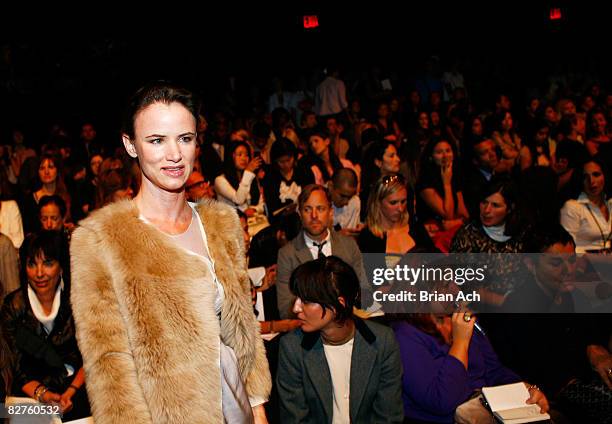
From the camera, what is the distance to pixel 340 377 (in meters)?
3.13

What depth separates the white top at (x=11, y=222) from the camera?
557 centimetres

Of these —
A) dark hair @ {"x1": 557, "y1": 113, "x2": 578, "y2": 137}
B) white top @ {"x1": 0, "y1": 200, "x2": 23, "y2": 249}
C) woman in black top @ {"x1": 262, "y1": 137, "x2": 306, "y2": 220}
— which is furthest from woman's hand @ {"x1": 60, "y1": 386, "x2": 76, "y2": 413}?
dark hair @ {"x1": 557, "y1": 113, "x2": 578, "y2": 137}

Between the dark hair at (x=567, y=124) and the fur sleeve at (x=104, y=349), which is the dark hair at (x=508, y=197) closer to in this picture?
the fur sleeve at (x=104, y=349)

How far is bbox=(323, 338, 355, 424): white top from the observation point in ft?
10.2

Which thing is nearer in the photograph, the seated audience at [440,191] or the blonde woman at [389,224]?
the blonde woman at [389,224]

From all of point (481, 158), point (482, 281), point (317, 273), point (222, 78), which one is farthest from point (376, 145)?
point (222, 78)

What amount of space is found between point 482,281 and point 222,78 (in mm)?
9557

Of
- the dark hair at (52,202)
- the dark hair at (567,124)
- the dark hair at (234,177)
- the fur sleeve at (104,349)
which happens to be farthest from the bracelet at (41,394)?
the dark hair at (567,124)

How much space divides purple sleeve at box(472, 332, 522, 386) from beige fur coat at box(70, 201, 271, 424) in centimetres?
187

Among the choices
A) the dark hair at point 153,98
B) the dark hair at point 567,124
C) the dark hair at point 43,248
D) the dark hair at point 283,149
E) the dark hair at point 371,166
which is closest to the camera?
the dark hair at point 153,98

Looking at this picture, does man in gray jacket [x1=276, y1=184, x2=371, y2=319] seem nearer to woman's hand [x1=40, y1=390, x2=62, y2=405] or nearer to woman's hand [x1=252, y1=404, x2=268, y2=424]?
woman's hand [x1=40, y1=390, x2=62, y2=405]

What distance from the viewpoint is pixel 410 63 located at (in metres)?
13.7

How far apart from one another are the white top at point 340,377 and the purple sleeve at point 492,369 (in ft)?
2.17

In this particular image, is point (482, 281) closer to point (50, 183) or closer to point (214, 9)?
point (50, 183)
